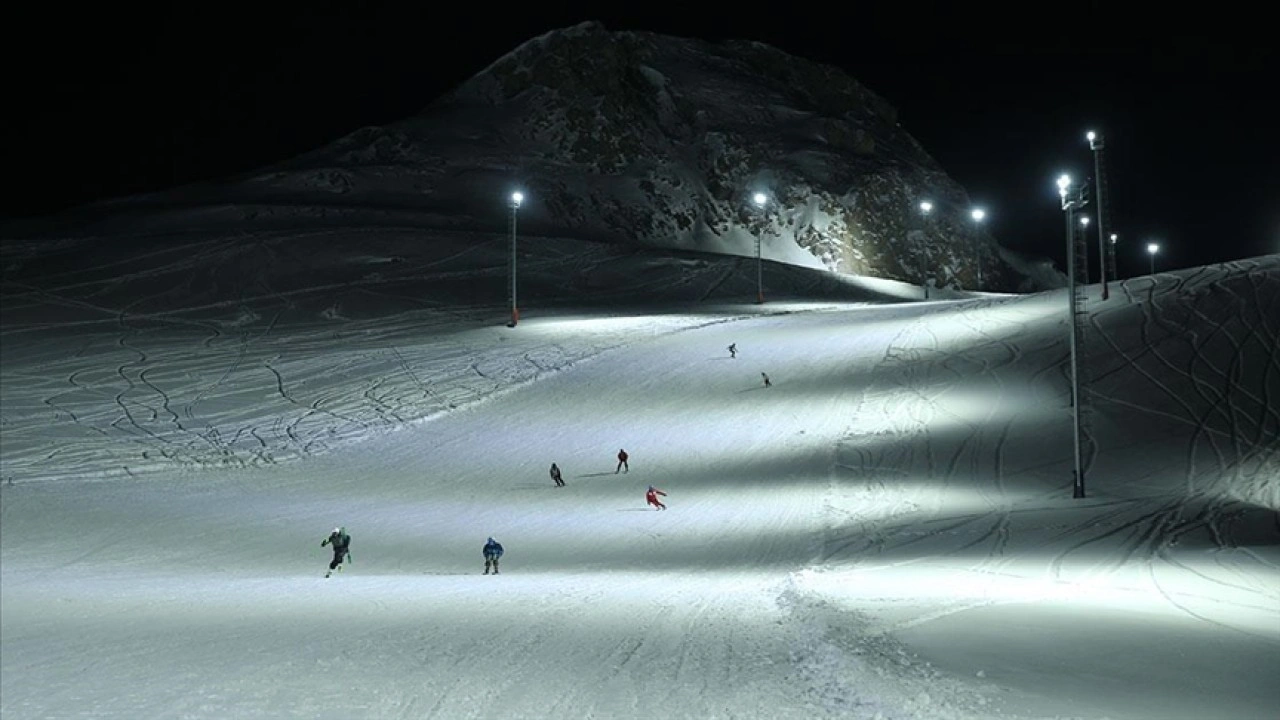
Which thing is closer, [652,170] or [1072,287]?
[1072,287]

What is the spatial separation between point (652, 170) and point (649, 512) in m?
84.2

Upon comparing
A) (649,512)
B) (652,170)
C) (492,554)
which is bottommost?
(492,554)

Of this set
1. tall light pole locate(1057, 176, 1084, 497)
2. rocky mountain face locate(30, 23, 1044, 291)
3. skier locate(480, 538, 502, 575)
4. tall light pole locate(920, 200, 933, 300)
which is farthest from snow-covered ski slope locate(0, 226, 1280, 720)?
tall light pole locate(920, 200, 933, 300)

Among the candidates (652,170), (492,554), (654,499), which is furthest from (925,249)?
(492,554)

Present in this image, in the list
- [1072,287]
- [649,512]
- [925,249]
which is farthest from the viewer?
[925,249]

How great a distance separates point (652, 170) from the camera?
107 metres

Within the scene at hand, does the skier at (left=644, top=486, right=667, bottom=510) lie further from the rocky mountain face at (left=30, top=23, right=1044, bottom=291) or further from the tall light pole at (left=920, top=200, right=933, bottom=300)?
the tall light pole at (left=920, top=200, right=933, bottom=300)

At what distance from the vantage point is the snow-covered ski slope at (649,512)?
443 inches

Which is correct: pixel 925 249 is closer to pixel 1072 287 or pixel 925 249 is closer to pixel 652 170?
pixel 652 170

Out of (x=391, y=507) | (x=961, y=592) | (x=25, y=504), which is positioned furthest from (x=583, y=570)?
(x=25, y=504)

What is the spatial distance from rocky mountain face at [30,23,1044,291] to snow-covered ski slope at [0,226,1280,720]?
3911cm

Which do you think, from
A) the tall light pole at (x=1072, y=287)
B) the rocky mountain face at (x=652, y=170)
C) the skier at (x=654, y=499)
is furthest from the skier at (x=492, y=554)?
the rocky mountain face at (x=652, y=170)

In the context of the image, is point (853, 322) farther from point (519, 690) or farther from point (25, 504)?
point (519, 690)

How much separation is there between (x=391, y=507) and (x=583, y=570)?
8744 millimetres
